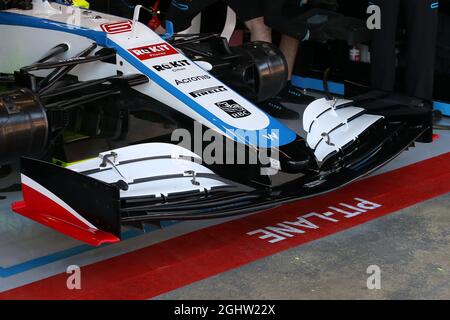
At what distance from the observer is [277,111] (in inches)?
222

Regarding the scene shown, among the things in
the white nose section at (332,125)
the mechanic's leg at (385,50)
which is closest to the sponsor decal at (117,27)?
the white nose section at (332,125)

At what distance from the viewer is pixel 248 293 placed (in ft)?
10.4

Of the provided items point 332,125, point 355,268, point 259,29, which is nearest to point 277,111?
point 259,29

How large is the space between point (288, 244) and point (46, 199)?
109cm

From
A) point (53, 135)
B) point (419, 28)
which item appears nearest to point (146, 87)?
point (53, 135)

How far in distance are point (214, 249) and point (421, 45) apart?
2637 millimetres

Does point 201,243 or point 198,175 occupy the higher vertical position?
point 198,175

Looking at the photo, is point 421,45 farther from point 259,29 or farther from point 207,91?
point 207,91

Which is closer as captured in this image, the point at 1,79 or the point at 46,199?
the point at 46,199

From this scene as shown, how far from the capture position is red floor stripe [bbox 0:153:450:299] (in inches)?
125

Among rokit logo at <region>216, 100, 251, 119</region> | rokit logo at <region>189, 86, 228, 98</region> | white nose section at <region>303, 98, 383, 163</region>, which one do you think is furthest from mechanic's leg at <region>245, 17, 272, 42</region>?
rokit logo at <region>216, 100, 251, 119</region>

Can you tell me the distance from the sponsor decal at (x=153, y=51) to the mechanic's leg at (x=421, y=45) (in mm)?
1969

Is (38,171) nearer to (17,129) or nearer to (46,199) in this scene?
(46,199)
